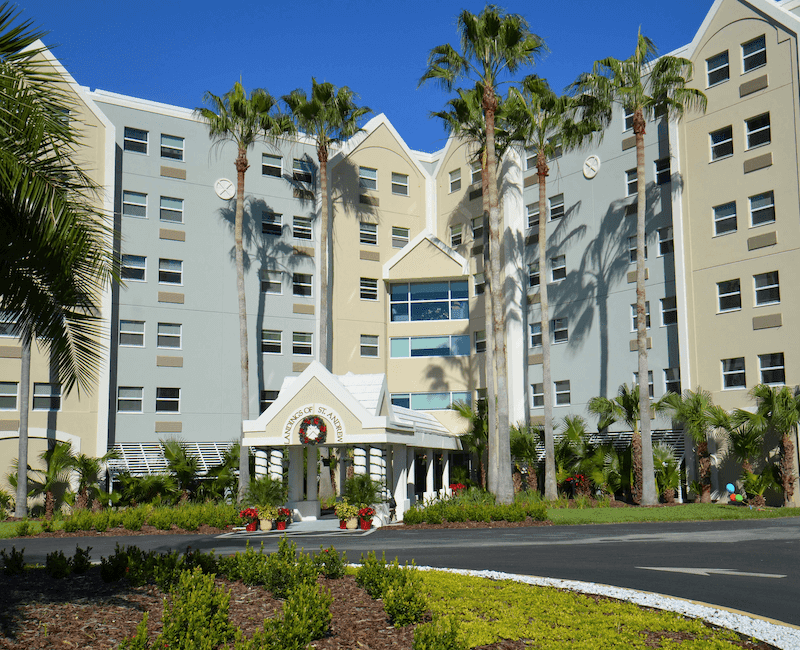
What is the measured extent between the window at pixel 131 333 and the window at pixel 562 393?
64.3 ft

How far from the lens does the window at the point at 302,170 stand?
4175 cm

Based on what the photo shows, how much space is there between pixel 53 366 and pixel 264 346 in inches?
1181

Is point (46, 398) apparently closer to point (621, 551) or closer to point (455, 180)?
point (455, 180)

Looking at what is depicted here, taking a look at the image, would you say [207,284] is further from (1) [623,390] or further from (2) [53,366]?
(2) [53,366]

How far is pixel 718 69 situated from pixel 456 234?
1577 centimetres

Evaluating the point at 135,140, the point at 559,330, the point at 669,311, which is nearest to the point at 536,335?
the point at 559,330

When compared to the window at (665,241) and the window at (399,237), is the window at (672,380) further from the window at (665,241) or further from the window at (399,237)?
the window at (399,237)

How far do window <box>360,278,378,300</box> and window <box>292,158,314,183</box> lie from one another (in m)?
6.13

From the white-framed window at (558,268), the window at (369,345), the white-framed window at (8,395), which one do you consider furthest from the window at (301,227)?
the white-framed window at (8,395)

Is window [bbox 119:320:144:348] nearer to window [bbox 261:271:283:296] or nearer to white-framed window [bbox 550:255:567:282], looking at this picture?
window [bbox 261:271:283:296]

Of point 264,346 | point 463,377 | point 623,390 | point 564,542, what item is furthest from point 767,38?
point 264,346

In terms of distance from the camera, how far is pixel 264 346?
39469 millimetres

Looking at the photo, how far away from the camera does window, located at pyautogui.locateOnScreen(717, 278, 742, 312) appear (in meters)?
31.0

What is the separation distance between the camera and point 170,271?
38062mm
